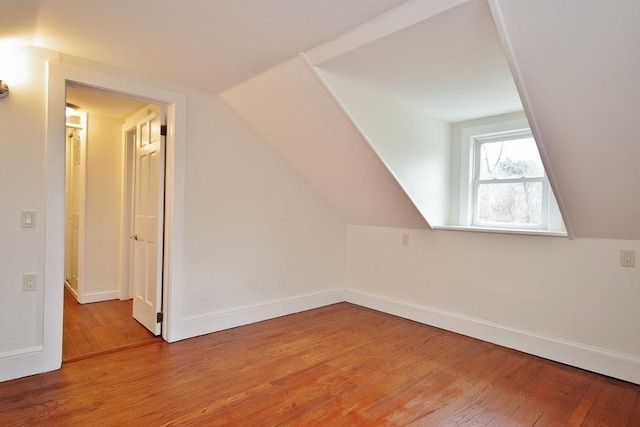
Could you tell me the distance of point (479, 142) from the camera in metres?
3.91

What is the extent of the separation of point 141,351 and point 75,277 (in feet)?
7.71

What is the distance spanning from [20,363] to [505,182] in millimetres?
4355

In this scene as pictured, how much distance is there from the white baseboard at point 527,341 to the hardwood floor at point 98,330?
8.51 ft

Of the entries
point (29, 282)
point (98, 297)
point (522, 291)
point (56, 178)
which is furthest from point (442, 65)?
point (98, 297)

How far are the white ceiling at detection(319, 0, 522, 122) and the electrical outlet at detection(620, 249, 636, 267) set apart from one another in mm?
1477

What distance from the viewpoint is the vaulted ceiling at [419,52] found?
5.61ft

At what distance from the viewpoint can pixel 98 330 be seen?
3.29 meters

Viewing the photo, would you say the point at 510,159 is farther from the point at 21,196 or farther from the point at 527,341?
the point at 21,196

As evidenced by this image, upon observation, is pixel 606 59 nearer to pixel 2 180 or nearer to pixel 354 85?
pixel 354 85

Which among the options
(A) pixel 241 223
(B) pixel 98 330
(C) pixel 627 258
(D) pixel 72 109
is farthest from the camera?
(D) pixel 72 109

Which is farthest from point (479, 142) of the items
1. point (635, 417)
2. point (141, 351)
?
point (141, 351)

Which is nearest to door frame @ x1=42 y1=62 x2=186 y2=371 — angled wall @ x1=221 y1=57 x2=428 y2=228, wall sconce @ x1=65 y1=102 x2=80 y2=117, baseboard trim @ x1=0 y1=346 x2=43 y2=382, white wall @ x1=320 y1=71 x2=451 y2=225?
baseboard trim @ x1=0 y1=346 x2=43 y2=382

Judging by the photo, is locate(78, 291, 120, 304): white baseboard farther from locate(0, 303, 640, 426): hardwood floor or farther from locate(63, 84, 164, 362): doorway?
locate(0, 303, 640, 426): hardwood floor

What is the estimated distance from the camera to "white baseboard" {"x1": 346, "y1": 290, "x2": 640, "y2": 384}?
100 inches
